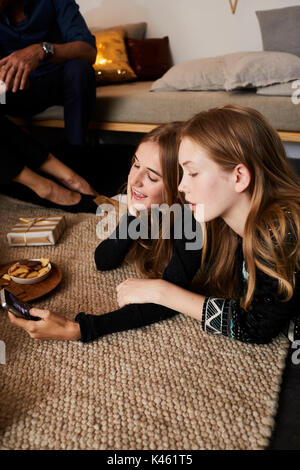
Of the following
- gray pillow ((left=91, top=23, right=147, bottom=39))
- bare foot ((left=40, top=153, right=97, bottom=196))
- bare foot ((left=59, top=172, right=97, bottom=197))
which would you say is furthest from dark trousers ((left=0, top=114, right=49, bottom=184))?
gray pillow ((left=91, top=23, right=147, bottom=39))

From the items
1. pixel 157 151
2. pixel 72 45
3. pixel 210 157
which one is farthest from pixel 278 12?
pixel 210 157

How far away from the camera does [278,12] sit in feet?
7.09

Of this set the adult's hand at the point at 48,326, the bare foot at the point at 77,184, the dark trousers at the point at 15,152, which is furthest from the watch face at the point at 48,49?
the adult's hand at the point at 48,326

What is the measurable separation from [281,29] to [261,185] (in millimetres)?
1806

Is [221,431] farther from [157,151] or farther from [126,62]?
[126,62]

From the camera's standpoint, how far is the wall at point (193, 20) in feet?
7.93

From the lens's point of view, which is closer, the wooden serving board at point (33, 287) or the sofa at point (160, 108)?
the wooden serving board at point (33, 287)

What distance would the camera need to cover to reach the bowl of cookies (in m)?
1.04

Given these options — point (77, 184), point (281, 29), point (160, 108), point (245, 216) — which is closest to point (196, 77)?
point (160, 108)

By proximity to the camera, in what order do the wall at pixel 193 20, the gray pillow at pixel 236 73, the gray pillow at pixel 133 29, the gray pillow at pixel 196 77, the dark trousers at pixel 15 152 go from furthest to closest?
1. the gray pillow at pixel 133 29
2. the wall at pixel 193 20
3. the gray pillow at pixel 196 77
4. the gray pillow at pixel 236 73
5. the dark trousers at pixel 15 152

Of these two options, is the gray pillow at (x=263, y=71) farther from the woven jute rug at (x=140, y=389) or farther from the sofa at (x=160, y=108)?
the woven jute rug at (x=140, y=389)

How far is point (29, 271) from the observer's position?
1.07 m

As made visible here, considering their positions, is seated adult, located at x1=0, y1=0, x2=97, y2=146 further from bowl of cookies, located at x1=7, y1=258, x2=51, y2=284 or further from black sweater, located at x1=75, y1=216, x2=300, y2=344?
black sweater, located at x1=75, y1=216, x2=300, y2=344
